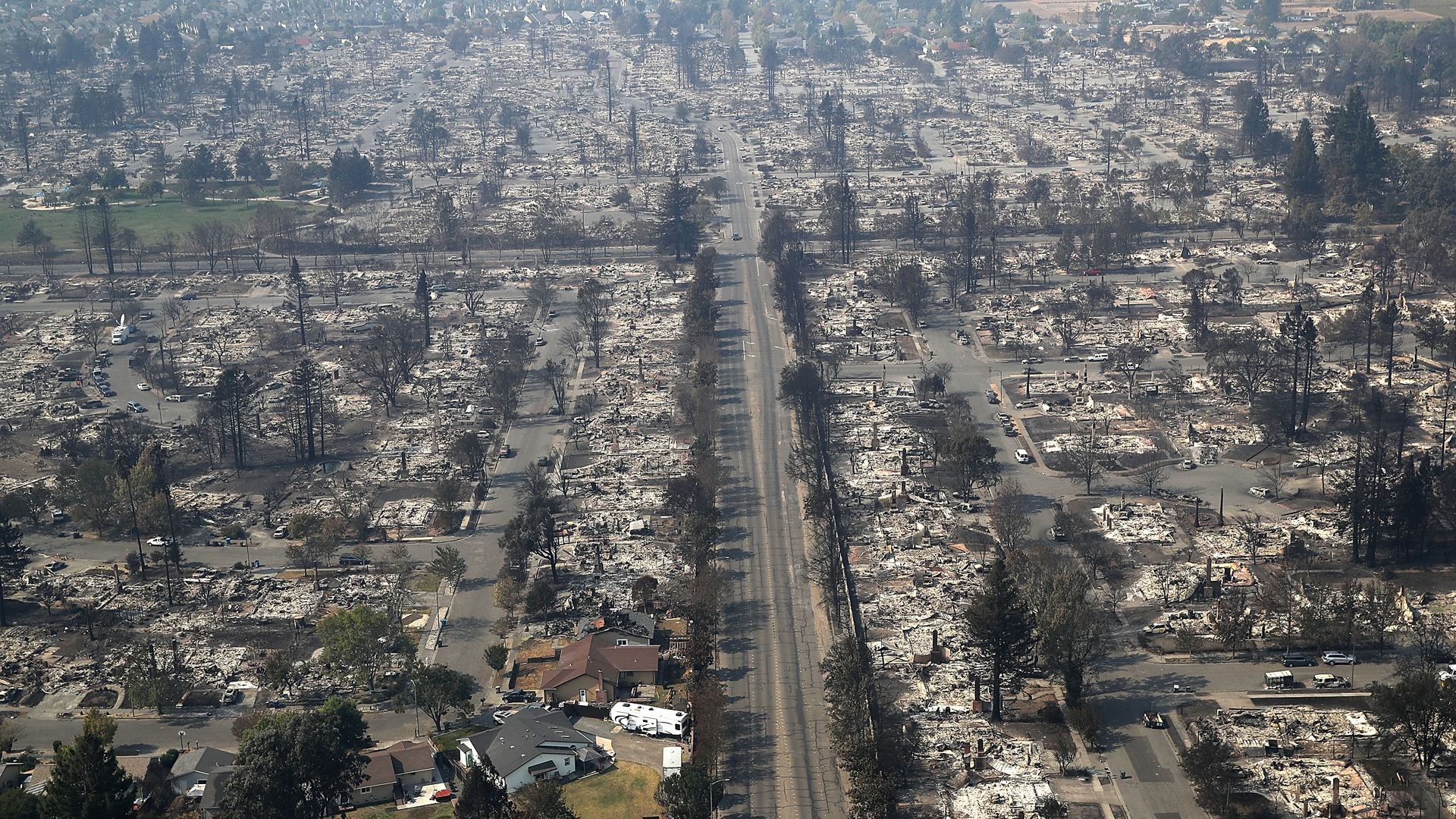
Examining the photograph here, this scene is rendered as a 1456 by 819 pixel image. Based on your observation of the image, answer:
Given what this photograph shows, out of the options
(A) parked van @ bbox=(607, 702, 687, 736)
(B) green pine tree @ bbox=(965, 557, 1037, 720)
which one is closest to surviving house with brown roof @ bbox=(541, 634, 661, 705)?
(A) parked van @ bbox=(607, 702, 687, 736)

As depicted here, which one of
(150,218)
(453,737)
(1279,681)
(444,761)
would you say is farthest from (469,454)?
(150,218)

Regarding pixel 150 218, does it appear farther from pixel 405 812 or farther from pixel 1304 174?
pixel 1304 174

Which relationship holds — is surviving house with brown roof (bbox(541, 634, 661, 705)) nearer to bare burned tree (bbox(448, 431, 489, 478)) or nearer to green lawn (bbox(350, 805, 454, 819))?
green lawn (bbox(350, 805, 454, 819))

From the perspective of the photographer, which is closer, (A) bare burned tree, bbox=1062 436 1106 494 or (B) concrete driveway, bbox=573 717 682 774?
(B) concrete driveway, bbox=573 717 682 774

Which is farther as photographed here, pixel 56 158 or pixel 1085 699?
pixel 56 158

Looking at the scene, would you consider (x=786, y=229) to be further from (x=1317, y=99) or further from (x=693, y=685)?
(x=1317, y=99)

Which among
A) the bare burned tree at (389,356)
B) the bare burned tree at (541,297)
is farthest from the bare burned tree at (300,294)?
the bare burned tree at (541,297)

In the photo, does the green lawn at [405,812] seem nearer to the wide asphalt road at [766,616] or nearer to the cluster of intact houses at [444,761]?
the cluster of intact houses at [444,761]

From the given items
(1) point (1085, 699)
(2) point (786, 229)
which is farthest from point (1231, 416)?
(2) point (786, 229)
